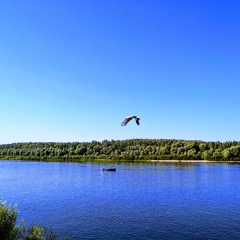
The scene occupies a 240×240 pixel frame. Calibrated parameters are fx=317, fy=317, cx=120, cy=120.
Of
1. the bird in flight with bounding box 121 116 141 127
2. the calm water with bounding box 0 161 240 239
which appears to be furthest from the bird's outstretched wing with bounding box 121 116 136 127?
the calm water with bounding box 0 161 240 239

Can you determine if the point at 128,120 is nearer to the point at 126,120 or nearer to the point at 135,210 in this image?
the point at 126,120

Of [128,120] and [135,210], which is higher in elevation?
[128,120]

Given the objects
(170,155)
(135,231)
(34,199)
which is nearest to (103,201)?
(34,199)

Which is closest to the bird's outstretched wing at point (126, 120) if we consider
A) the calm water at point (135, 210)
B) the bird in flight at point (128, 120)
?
the bird in flight at point (128, 120)

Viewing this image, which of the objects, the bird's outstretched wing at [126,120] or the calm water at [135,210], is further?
the calm water at [135,210]

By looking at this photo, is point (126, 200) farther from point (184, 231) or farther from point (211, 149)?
point (211, 149)

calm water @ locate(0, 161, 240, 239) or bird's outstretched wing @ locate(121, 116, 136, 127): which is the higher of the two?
bird's outstretched wing @ locate(121, 116, 136, 127)

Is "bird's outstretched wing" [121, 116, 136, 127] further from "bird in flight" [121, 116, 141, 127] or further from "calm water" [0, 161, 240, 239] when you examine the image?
"calm water" [0, 161, 240, 239]

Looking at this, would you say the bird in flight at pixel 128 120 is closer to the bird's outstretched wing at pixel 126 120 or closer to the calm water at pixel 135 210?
the bird's outstretched wing at pixel 126 120

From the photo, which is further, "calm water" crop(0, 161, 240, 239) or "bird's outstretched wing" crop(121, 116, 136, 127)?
"calm water" crop(0, 161, 240, 239)

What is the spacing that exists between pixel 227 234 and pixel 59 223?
1941 cm

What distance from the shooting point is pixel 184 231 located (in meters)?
34.8

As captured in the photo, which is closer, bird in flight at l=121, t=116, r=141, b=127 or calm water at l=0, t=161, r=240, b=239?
bird in flight at l=121, t=116, r=141, b=127

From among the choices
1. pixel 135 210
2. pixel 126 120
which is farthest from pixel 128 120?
pixel 135 210
